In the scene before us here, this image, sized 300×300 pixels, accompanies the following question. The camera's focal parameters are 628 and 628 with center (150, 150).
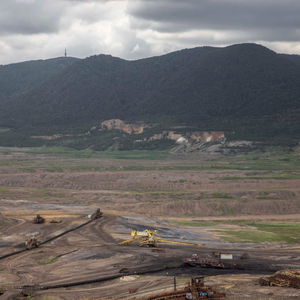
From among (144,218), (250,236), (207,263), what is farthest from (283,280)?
(144,218)

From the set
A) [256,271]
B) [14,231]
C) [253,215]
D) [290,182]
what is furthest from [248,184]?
[256,271]

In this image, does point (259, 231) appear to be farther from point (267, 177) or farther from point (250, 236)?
point (267, 177)

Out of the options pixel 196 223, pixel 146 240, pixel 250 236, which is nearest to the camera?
pixel 146 240

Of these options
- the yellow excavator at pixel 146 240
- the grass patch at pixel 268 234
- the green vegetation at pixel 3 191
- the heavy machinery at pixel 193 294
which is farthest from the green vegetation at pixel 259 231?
the green vegetation at pixel 3 191

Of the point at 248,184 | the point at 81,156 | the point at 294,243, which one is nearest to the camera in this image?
the point at 294,243

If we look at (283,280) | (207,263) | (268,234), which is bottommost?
(268,234)

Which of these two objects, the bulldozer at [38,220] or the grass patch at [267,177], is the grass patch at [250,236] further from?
the grass patch at [267,177]

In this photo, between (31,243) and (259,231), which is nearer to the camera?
(31,243)

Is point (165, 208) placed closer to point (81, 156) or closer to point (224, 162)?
point (224, 162)

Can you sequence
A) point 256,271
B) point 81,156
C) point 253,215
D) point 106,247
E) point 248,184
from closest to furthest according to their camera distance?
point 256,271 → point 106,247 → point 253,215 → point 248,184 → point 81,156

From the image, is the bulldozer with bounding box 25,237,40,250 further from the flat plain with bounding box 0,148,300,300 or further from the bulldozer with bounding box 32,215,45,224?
the bulldozer with bounding box 32,215,45,224

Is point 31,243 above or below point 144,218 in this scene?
above
